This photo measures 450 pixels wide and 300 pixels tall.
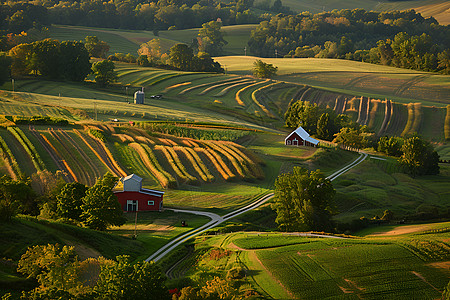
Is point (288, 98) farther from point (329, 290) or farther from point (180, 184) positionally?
point (329, 290)

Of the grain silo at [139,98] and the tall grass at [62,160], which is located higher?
the grain silo at [139,98]

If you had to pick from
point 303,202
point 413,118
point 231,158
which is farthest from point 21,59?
point 303,202

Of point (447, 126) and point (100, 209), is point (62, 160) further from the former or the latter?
point (447, 126)

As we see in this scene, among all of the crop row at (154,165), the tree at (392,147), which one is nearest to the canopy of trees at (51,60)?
the crop row at (154,165)

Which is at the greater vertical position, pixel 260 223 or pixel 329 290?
pixel 329 290

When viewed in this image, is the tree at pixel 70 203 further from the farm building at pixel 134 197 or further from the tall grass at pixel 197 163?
the tall grass at pixel 197 163

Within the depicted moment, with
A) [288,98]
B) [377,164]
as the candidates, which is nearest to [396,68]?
[288,98]
